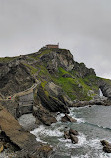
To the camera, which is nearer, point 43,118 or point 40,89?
point 43,118

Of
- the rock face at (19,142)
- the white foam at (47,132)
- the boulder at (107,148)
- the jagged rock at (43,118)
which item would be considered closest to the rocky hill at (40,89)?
the jagged rock at (43,118)

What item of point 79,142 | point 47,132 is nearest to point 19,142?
point 47,132

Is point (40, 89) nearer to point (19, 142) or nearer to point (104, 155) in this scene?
point (19, 142)

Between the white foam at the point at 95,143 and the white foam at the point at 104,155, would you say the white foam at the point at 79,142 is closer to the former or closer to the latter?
the white foam at the point at 95,143

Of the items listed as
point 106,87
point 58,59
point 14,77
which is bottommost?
point 106,87

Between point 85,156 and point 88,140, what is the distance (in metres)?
8.08

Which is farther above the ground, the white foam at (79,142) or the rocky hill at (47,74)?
the rocky hill at (47,74)

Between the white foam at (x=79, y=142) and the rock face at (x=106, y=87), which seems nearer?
the white foam at (x=79, y=142)

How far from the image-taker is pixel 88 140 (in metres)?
33.6

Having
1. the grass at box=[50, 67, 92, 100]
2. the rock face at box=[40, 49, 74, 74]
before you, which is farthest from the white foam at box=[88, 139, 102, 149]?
the rock face at box=[40, 49, 74, 74]

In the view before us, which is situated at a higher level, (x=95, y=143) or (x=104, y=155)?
(x=95, y=143)

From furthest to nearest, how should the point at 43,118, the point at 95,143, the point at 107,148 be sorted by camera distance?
the point at 43,118
the point at 95,143
the point at 107,148

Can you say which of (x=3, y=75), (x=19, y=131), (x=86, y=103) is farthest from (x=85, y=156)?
(x=86, y=103)

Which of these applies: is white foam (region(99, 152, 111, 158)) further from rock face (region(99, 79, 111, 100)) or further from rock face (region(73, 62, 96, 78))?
rock face (region(73, 62, 96, 78))
